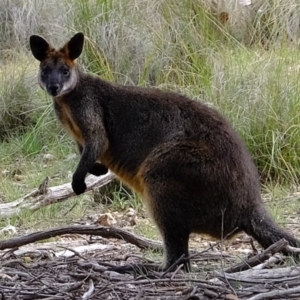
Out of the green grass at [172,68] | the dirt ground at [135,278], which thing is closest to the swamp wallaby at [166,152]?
the dirt ground at [135,278]

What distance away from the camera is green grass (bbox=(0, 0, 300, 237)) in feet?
24.9

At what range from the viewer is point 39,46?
215 inches

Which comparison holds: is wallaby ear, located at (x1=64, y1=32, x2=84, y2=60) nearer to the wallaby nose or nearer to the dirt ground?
the wallaby nose

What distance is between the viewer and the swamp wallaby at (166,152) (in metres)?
4.73

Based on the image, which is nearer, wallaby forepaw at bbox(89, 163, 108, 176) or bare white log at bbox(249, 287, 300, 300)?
bare white log at bbox(249, 287, 300, 300)

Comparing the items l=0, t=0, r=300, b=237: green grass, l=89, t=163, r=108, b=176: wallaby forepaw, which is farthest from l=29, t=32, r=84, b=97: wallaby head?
l=0, t=0, r=300, b=237: green grass

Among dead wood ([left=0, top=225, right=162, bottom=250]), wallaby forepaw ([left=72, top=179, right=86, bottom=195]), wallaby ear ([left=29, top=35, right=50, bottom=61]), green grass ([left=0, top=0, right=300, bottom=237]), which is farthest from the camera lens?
green grass ([left=0, top=0, right=300, bottom=237])

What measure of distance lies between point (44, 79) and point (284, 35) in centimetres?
411

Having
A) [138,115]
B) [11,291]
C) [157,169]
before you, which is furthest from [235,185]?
[11,291]

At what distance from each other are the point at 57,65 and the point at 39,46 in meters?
0.16

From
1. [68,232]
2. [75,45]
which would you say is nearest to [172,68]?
[75,45]

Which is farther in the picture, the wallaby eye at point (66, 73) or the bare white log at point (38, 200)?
the bare white log at point (38, 200)

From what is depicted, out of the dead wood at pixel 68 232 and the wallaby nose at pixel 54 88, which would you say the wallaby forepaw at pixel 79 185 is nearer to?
the dead wood at pixel 68 232

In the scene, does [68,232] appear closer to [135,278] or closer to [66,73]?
[135,278]
